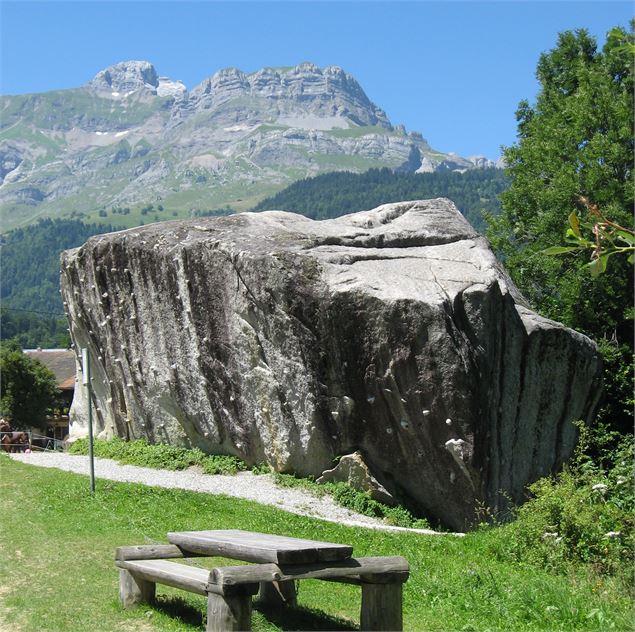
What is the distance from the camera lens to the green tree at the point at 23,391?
53.1 m

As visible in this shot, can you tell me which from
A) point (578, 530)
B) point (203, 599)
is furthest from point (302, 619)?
point (578, 530)

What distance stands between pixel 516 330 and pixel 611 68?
632 inches

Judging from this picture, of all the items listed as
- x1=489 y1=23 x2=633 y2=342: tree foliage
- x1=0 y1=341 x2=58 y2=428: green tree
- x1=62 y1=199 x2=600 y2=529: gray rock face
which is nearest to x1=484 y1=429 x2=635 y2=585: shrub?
x1=62 y1=199 x2=600 y2=529: gray rock face

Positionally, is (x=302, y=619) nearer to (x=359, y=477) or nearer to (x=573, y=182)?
(x=359, y=477)

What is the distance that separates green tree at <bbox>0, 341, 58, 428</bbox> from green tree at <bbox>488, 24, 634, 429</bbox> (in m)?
32.9

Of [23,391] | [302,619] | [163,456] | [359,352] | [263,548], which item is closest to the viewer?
[263,548]

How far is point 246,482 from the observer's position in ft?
63.6

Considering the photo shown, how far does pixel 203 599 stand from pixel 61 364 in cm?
6429

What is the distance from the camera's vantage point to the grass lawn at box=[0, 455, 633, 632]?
951cm

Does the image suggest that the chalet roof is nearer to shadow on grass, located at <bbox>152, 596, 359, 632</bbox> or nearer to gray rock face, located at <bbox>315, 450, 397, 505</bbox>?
gray rock face, located at <bbox>315, 450, 397, 505</bbox>

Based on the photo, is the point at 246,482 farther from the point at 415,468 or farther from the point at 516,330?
the point at 516,330

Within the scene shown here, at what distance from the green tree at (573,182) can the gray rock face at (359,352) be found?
4.98 metres

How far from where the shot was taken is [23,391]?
176 feet

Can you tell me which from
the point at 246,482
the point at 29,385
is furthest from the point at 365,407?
the point at 29,385
